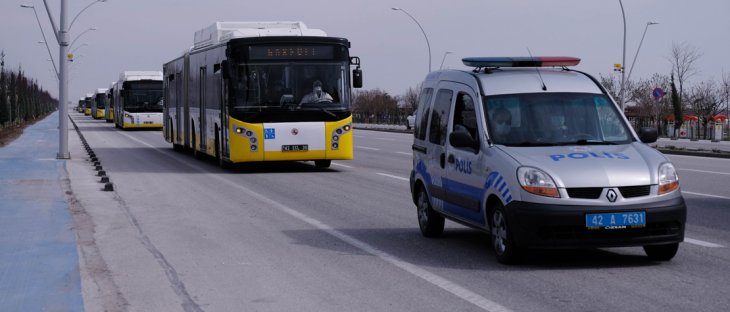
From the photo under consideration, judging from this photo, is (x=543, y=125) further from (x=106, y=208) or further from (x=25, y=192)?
(x=25, y=192)

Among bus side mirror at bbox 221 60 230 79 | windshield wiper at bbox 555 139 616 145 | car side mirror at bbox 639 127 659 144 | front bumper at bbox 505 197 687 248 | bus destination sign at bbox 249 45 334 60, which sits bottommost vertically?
front bumper at bbox 505 197 687 248

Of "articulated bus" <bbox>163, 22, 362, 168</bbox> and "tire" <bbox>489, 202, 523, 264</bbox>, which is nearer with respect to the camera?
"tire" <bbox>489, 202, 523, 264</bbox>

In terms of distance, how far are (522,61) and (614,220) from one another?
92.2 inches

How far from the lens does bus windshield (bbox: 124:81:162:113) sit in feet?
186

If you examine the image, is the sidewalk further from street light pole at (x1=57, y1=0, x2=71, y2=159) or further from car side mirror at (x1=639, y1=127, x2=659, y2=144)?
street light pole at (x1=57, y1=0, x2=71, y2=159)

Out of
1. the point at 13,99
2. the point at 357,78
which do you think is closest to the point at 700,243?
the point at 357,78

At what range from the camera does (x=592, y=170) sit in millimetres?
8852

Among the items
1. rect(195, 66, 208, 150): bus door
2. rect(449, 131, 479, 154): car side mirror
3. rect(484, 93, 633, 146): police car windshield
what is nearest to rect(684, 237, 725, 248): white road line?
rect(484, 93, 633, 146): police car windshield

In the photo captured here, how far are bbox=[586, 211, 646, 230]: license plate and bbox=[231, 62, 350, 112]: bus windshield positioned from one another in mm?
14052

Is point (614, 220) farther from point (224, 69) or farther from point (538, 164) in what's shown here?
point (224, 69)

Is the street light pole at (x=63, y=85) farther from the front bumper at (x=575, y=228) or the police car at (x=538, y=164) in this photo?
the front bumper at (x=575, y=228)

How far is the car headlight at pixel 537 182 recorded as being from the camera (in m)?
8.83

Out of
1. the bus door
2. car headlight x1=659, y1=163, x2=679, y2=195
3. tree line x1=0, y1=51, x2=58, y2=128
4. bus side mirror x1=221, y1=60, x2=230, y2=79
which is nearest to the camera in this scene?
car headlight x1=659, y1=163, x2=679, y2=195

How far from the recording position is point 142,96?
56719 millimetres
